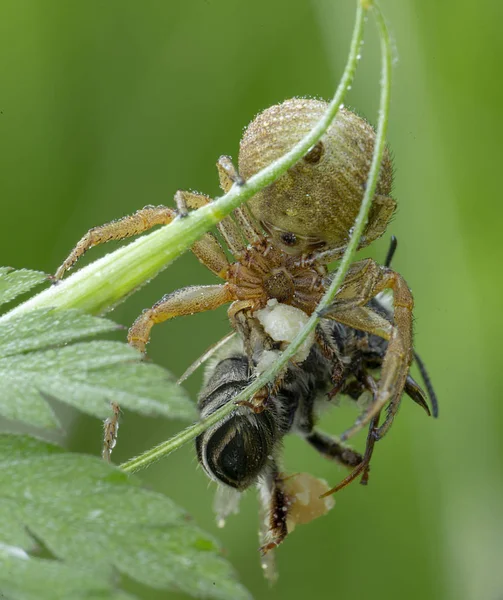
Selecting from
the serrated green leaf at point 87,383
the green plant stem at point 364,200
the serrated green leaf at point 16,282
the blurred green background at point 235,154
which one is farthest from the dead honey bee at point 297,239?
the blurred green background at point 235,154

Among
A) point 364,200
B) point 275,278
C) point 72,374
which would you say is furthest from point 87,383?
point 275,278

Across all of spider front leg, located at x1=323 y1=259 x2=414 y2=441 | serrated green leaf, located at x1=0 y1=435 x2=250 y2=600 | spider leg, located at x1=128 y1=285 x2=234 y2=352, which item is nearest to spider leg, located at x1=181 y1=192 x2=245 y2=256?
spider leg, located at x1=128 y1=285 x2=234 y2=352

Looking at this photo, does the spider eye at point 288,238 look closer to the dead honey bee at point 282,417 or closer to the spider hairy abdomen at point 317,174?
the spider hairy abdomen at point 317,174

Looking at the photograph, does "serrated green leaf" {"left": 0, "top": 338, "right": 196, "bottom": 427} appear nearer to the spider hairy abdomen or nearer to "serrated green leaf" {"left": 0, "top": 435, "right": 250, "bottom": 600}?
"serrated green leaf" {"left": 0, "top": 435, "right": 250, "bottom": 600}

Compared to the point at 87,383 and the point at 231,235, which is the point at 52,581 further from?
the point at 231,235

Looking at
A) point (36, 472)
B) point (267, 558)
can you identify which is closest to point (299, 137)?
point (36, 472)
